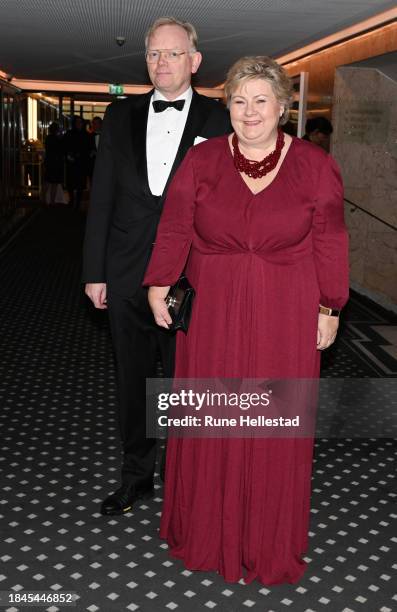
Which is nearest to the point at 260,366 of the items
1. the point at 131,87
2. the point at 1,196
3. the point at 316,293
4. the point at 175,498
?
the point at 316,293

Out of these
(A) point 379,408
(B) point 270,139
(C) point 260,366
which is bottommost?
(A) point 379,408

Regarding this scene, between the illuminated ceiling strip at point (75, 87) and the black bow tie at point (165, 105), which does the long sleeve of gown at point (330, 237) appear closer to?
the black bow tie at point (165, 105)

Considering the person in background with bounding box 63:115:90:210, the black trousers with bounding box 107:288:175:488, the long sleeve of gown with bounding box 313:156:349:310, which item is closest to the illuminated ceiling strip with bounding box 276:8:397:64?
the black trousers with bounding box 107:288:175:488

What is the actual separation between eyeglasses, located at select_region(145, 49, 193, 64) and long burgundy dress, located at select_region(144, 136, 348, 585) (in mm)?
476

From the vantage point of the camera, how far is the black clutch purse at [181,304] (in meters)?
2.91

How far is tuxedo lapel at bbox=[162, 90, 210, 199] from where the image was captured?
3.22 meters

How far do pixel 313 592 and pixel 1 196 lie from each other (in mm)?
12433

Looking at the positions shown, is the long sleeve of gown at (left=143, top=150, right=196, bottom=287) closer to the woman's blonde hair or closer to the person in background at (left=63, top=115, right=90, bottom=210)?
the woman's blonde hair

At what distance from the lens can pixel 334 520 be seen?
3547 mm

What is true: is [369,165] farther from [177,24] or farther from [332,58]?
[177,24]

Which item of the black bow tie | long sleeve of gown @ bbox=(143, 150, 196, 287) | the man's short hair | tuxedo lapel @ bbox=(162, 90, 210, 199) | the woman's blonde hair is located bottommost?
long sleeve of gown @ bbox=(143, 150, 196, 287)

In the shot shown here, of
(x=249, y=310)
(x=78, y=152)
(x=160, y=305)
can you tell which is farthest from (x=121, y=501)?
(x=78, y=152)

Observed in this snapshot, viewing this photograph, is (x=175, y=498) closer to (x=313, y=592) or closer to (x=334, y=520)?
(x=313, y=592)

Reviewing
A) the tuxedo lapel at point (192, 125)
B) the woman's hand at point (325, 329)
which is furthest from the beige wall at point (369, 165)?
the woman's hand at point (325, 329)
